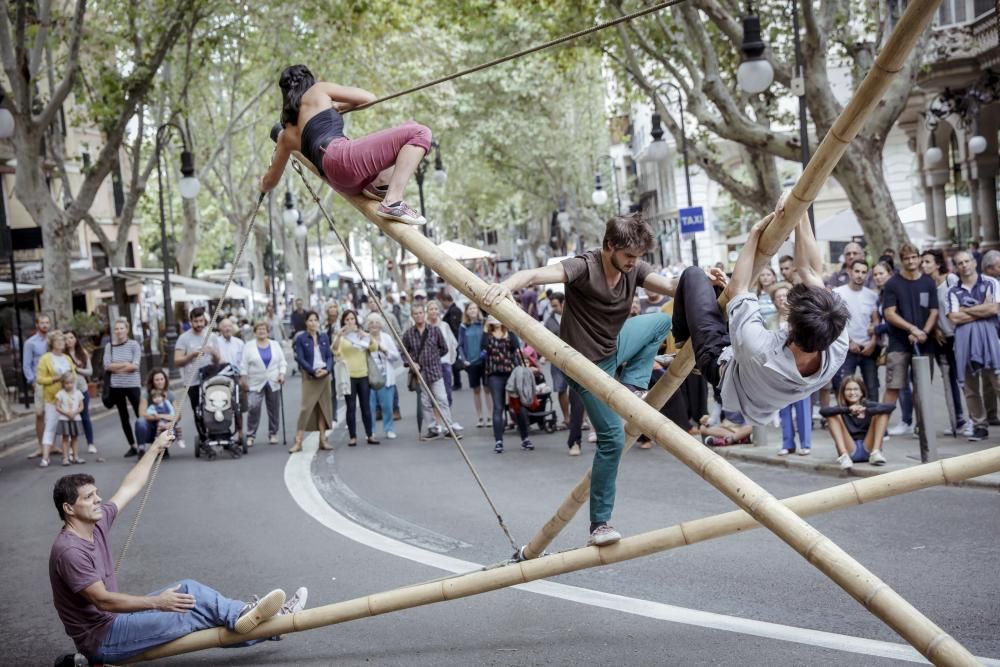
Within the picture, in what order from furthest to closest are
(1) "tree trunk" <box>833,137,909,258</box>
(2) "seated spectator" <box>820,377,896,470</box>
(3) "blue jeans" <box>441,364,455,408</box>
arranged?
(1) "tree trunk" <box>833,137,909,258</box> → (3) "blue jeans" <box>441,364,455,408</box> → (2) "seated spectator" <box>820,377,896,470</box>

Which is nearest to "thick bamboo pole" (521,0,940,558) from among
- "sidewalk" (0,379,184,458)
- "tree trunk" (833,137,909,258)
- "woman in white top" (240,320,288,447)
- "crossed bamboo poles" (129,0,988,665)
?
"crossed bamboo poles" (129,0,988,665)

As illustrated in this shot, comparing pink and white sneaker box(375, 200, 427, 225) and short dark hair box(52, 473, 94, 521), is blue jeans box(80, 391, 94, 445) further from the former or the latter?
pink and white sneaker box(375, 200, 427, 225)

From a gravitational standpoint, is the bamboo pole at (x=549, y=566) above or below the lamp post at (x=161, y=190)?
below

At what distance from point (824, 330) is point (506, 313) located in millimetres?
1453

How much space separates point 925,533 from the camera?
346 inches

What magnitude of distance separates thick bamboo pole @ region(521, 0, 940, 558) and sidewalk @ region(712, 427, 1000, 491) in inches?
203

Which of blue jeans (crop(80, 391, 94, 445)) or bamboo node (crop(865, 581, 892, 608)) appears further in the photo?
blue jeans (crop(80, 391, 94, 445))

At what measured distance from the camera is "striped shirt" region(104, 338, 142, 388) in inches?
661

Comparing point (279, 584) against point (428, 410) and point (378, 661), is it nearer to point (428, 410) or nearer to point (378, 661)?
point (378, 661)

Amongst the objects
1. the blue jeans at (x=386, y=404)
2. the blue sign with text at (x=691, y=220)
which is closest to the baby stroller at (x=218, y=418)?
the blue jeans at (x=386, y=404)

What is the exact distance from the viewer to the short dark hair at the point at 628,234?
623 centimetres

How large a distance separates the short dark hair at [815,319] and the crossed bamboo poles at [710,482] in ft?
0.97

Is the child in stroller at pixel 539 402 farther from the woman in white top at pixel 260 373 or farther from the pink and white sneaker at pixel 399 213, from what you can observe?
the pink and white sneaker at pixel 399 213

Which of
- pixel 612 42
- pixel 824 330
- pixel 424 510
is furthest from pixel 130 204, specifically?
pixel 824 330
